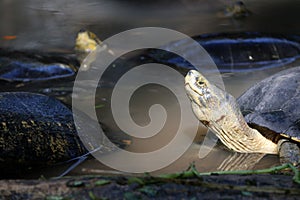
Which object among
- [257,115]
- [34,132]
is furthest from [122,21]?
[257,115]

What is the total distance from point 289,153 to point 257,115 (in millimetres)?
397

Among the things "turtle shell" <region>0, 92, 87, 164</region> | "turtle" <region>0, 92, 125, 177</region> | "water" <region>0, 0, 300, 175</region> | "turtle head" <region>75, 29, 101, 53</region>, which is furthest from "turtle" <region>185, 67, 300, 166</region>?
"turtle head" <region>75, 29, 101, 53</region>

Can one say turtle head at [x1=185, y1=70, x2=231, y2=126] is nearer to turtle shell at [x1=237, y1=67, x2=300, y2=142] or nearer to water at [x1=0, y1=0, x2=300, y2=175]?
turtle shell at [x1=237, y1=67, x2=300, y2=142]

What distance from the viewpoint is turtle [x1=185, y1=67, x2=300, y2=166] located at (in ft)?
12.1

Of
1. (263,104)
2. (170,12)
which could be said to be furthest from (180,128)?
(170,12)

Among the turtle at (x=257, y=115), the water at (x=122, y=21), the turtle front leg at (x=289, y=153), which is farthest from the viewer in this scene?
the water at (x=122, y=21)

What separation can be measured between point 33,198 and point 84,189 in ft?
0.69

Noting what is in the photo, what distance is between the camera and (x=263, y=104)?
3.92 metres

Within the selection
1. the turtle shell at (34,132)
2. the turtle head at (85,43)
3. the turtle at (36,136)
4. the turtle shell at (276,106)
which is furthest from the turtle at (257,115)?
the turtle head at (85,43)

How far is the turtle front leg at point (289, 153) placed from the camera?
359 centimetres

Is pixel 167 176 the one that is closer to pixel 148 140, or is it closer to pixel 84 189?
pixel 84 189

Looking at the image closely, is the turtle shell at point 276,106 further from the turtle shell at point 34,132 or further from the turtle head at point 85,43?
the turtle head at point 85,43

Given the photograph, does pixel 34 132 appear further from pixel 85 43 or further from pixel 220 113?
pixel 85 43

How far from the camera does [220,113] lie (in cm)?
389
